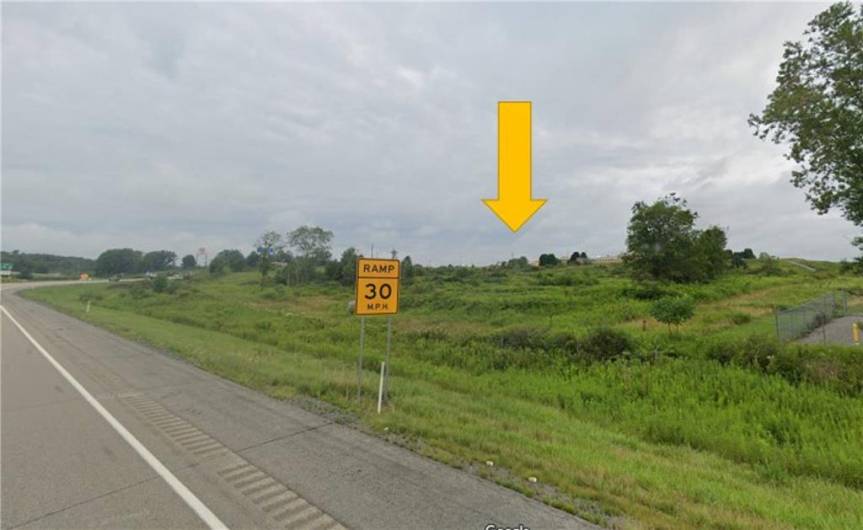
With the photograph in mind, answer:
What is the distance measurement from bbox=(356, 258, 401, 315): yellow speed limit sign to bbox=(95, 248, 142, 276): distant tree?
16697 centimetres

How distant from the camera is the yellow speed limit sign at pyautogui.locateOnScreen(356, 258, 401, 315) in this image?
7770 mm

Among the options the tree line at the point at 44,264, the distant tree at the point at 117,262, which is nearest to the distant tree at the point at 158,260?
the distant tree at the point at 117,262

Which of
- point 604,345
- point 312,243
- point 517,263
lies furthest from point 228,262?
point 604,345

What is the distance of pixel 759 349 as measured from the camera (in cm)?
1290

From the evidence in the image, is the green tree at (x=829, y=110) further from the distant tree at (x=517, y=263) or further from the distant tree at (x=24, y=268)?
the distant tree at (x=24, y=268)

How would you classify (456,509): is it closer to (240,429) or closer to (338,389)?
(240,429)

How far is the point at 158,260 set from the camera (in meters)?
154

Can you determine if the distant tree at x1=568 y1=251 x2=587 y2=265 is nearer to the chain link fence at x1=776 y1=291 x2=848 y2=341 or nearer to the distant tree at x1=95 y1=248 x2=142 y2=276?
the chain link fence at x1=776 y1=291 x2=848 y2=341

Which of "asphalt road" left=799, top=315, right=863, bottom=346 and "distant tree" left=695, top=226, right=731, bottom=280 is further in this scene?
"distant tree" left=695, top=226, right=731, bottom=280

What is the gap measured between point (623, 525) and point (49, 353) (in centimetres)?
1787

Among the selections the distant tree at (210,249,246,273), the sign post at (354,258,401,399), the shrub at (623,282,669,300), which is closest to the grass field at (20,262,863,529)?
the sign post at (354,258,401,399)

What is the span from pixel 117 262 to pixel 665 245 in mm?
161112

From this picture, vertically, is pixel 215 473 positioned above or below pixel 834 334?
below

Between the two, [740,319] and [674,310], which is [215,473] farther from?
[740,319]
